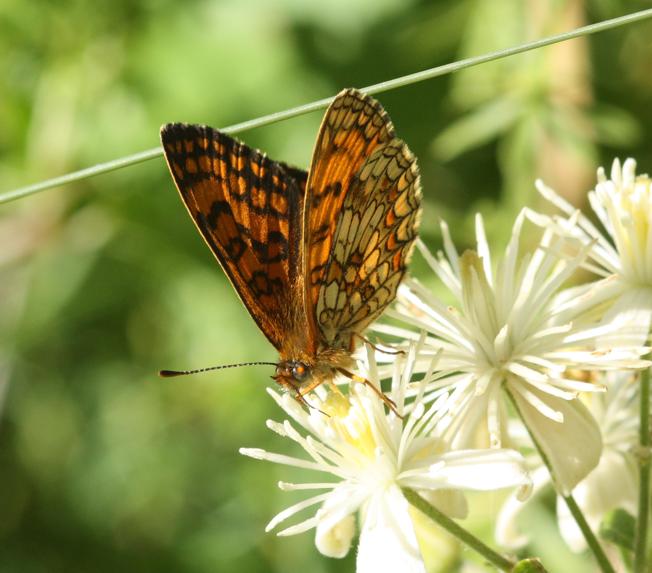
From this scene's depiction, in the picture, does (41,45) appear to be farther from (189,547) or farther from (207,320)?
(189,547)

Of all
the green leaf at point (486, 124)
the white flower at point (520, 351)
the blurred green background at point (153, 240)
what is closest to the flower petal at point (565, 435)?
the white flower at point (520, 351)

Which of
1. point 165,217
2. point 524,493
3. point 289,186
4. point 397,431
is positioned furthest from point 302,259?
point 165,217

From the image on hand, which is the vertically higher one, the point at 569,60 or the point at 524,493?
the point at 569,60

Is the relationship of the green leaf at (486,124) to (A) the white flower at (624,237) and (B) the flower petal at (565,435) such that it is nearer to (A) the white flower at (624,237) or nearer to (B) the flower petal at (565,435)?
(A) the white flower at (624,237)

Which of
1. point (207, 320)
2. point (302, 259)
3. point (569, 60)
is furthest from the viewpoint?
point (207, 320)

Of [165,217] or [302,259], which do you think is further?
[165,217]

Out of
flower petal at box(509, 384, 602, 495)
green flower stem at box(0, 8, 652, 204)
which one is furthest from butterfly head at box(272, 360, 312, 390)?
green flower stem at box(0, 8, 652, 204)

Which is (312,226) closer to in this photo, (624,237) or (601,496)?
(624,237)

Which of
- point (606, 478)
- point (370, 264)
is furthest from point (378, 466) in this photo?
point (606, 478)
